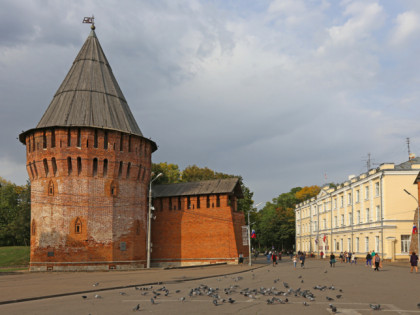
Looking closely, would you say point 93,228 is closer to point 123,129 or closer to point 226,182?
point 123,129

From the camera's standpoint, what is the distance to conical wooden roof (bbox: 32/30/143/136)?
4128 cm

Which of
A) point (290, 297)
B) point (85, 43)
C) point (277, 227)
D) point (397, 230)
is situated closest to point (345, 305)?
point (290, 297)

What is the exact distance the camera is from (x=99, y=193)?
132 feet

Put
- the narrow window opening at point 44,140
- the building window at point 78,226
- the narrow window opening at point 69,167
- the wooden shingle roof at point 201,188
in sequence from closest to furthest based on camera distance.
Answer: the building window at point 78,226, the narrow window opening at point 69,167, the narrow window opening at point 44,140, the wooden shingle roof at point 201,188

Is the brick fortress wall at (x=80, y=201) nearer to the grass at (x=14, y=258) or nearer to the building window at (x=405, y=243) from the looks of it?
the grass at (x=14, y=258)

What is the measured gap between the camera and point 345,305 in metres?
12.7

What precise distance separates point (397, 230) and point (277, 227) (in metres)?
50.9

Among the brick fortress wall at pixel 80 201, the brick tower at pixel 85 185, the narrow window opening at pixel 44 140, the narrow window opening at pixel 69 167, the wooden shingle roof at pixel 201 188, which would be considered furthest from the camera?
the wooden shingle roof at pixel 201 188

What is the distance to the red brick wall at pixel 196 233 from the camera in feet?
151

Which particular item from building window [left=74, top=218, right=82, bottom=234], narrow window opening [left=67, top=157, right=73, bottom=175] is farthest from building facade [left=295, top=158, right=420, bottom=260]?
narrow window opening [left=67, top=157, right=73, bottom=175]

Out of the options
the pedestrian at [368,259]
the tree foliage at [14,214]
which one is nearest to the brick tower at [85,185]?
the pedestrian at [368,259]

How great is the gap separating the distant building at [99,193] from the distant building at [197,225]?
0.36 feet

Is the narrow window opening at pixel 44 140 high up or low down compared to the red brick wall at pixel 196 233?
up

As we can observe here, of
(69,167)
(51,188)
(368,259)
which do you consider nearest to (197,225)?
(69,167)
